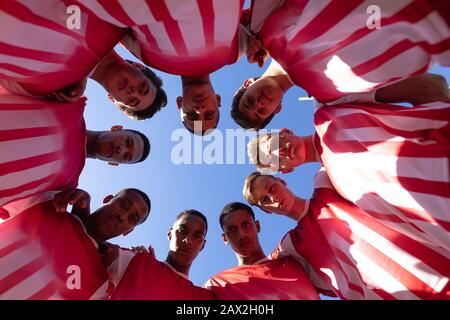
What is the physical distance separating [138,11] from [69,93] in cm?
69

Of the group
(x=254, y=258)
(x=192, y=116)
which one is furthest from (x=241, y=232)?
(x=192, y=116)

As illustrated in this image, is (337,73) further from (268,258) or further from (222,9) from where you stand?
(268,258)

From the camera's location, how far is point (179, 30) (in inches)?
59.1

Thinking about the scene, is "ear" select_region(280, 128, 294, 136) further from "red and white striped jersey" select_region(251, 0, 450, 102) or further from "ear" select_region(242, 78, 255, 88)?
"red and white striped jersey" select_region(251, 0, 450, 102)

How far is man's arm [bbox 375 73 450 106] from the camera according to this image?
160 centimetres

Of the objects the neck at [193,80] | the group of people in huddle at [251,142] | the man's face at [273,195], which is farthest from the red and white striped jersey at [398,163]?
the neck at [193,80]

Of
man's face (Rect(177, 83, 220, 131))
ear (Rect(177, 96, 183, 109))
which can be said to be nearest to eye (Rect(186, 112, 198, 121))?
man's face (Rect(177, 83, 220, 131))

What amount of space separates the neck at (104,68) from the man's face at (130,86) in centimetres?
3

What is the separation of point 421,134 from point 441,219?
31cm

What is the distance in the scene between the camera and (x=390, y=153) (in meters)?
1.39

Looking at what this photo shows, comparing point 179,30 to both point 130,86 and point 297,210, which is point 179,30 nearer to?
point 130,86

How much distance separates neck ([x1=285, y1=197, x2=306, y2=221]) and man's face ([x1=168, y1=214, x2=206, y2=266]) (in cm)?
67

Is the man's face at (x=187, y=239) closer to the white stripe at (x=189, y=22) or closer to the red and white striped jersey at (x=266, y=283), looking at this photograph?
the red and white striped jersey at (x=266, y=283)

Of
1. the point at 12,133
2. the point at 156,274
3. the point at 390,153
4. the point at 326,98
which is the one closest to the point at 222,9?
the point at 326,98
